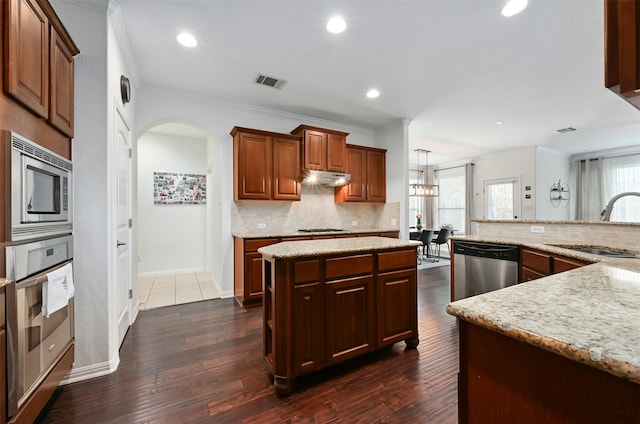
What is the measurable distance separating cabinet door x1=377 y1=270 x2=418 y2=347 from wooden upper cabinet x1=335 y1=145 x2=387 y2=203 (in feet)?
8.24

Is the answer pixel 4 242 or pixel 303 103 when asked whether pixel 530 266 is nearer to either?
pixel 303 103

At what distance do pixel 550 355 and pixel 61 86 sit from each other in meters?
2.70

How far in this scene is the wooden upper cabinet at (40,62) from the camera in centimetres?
127

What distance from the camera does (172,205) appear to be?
5270 mm

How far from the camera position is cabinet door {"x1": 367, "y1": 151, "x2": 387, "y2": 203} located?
4832mm

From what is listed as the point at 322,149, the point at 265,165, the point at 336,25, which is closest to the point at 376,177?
the point at 322,149

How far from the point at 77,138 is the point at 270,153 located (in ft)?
7.27

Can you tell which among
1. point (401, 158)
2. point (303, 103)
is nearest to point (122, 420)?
point (303, 103)

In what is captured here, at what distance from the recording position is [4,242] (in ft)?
3.99

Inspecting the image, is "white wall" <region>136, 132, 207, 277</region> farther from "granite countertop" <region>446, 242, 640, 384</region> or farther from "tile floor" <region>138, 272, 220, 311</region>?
"granite countertop" <region>446, 242, 640, 384</region>

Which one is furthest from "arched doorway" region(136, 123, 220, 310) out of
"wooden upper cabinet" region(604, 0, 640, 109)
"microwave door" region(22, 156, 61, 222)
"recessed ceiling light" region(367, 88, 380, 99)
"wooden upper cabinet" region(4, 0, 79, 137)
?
"wooden upper cabinet" region(604, 0, 640, 109)

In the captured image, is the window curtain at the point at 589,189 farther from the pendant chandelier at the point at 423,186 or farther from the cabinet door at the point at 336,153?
the cabinet door at the point at 336,153

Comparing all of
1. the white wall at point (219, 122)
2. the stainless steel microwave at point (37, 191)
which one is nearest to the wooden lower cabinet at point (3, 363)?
the stainless steel microwave at point (37, 191)

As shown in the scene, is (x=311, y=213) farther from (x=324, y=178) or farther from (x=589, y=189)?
(x=589, y=189)
